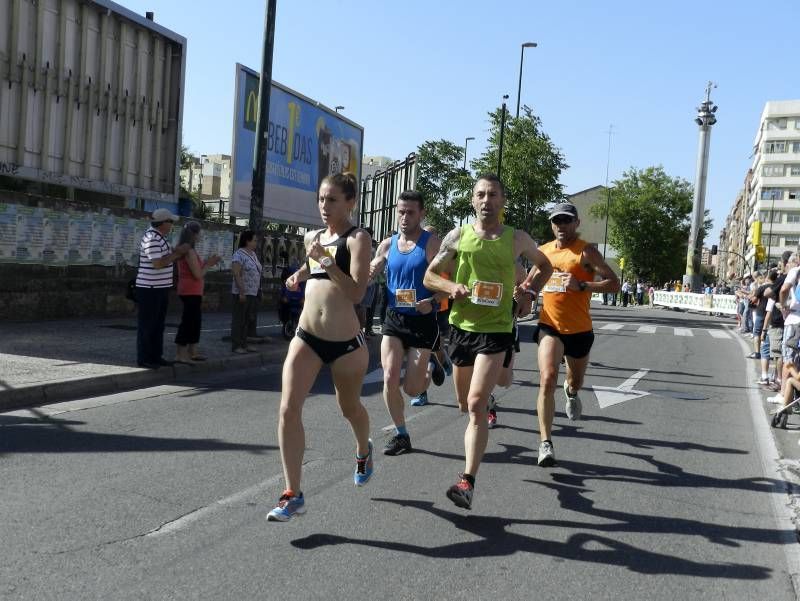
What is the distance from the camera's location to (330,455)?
253 inches

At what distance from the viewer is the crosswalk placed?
2569cm

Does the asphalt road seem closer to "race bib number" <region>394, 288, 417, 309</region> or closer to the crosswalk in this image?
"race bib number" <region>394, 288, 417, 309</region>


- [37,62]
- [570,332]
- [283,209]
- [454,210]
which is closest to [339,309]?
[570,332]

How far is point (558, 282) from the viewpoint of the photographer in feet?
21.5

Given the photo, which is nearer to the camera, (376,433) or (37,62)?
(376,433)

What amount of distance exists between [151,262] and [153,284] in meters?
0.25

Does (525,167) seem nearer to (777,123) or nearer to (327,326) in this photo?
(327,326)

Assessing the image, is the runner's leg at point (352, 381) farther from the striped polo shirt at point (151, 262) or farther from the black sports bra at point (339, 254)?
the striped polo shirt at point (151, 262)

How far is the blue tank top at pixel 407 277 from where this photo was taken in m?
6.84

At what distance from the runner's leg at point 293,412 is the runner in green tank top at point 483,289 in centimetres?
→ 108

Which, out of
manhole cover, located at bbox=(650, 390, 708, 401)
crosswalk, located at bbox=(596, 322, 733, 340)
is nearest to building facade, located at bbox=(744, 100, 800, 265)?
crosswalk, located at bbox=(596, 322, 733, 340)

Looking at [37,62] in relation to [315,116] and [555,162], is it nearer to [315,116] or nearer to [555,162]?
[315,116]

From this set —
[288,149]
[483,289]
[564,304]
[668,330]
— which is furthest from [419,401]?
[668,330]

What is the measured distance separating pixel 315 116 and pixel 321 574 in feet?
74.2
